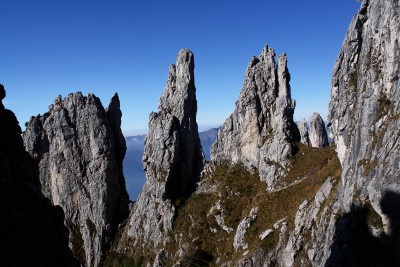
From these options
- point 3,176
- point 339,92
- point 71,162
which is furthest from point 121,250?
point 3,176

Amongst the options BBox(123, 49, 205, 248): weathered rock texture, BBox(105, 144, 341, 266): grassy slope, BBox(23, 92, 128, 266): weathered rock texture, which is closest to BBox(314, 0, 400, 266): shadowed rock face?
BBox(105, 144, 341, 266): grassy slope

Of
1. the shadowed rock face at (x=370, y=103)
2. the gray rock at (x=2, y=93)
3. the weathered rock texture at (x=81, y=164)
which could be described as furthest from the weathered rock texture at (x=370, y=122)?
→ the weathered rock texture at (x=81, y=164)

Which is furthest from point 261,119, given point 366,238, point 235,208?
point 366,238

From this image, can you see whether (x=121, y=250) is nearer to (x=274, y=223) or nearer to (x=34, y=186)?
(x=274, y=223)

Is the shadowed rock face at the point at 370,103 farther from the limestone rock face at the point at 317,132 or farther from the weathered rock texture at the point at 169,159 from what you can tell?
the limestone rock face at the point at 317,132

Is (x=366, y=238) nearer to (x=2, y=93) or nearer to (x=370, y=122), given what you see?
(x=370, y=122)

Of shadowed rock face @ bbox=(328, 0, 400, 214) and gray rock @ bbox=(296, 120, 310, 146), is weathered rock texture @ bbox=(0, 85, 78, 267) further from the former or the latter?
gray rock @ bbox=(296, 120, 310, 146)
